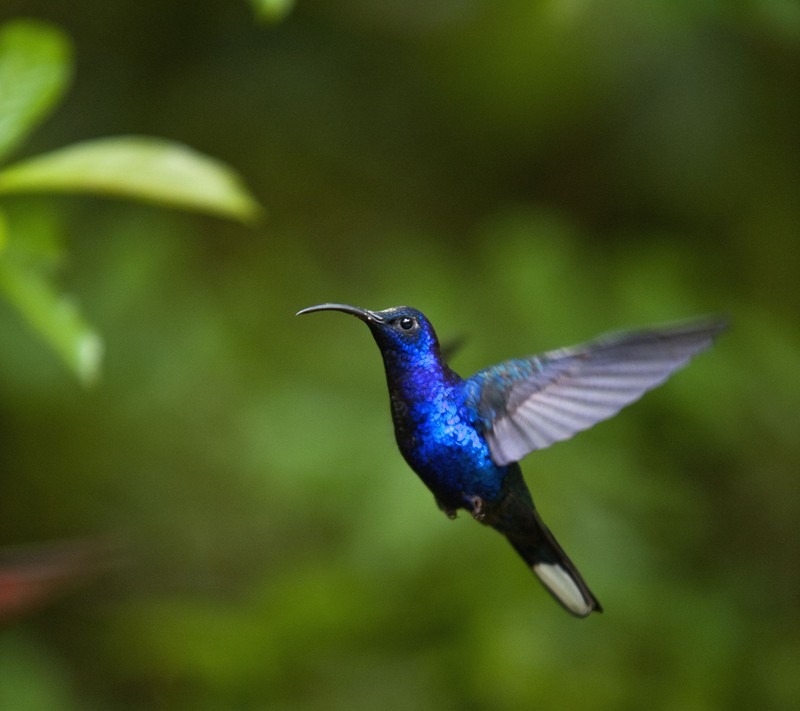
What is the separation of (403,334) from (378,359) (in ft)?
5.29

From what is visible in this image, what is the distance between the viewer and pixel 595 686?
6.75ft

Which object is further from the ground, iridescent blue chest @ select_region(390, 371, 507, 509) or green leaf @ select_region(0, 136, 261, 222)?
iridescent blue chest @ select_region(390, 371, 507, 509)

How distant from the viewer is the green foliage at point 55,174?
1.09m

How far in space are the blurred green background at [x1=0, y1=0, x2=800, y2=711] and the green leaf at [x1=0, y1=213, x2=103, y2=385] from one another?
11 centimetres

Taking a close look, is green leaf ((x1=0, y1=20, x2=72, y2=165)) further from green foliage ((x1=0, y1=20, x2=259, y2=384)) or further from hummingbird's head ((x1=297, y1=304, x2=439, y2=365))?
hummingbird's head ((x1=297, y1=304, x2=439, y2=365))

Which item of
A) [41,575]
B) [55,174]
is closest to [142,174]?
[55,174]

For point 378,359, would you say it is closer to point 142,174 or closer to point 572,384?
point 142,174

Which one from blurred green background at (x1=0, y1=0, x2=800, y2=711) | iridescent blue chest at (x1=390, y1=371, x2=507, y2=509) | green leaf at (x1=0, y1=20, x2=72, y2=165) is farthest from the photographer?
blurred green background at (x1=0, y1=0, x2=800, y2=711)

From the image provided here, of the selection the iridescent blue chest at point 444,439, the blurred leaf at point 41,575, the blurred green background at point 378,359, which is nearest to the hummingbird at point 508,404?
the iridescent blue chest at point 444,439

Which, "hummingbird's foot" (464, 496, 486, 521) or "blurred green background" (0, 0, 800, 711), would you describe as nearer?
"hummingbird's foot" (464, 496, 486, 521)

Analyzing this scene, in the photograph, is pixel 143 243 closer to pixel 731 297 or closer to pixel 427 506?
pixel 427 506

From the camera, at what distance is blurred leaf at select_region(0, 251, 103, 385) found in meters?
1.12

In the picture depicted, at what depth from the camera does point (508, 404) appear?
874mm

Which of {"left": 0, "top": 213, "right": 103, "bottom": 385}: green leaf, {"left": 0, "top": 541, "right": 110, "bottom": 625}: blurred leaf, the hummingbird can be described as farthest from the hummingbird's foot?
{"left": 0, "top": 213, "right": 103, "bottom": 385}: green leaf
